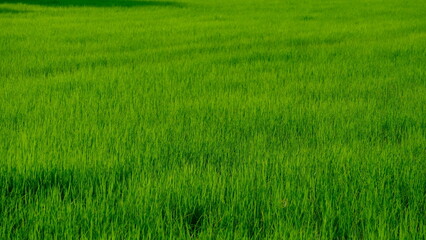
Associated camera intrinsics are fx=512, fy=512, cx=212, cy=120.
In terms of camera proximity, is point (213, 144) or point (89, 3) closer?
point (213, 144)

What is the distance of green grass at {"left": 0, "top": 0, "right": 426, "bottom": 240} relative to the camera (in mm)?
2004

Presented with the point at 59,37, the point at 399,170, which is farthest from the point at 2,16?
the point at 399,170

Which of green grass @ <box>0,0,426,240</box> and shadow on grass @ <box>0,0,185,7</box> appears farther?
shadow on grass @ <box>0,0,185,7</box>

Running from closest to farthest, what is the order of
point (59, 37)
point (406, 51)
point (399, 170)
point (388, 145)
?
point (399, 170), point (388, 145), point (406, 51), point (59, 37)

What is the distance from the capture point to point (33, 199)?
7.37 ft

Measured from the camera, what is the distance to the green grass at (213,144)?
→ 2004 mm

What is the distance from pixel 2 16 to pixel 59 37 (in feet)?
16.4

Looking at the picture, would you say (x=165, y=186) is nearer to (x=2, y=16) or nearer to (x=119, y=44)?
(x=119, y=44)

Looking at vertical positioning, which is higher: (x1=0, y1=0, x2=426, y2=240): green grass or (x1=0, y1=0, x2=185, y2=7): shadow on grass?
(x1=0, y1=0, x2=185, y2=7): shadow on grass

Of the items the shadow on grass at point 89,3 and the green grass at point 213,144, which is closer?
the green grass at point 213,144

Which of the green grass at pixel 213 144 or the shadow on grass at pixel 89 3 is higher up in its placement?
the shadow on grass at pixel 89 3

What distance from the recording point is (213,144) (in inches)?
119

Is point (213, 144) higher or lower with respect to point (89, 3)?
lower

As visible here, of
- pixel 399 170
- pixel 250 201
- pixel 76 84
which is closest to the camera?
pixel 250 201
